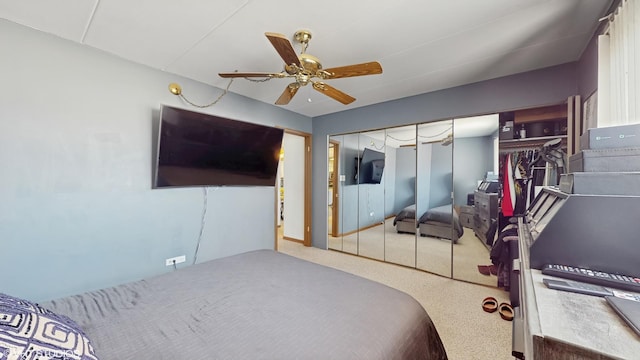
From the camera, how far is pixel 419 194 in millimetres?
3555

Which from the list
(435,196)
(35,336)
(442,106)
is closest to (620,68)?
(442,106)

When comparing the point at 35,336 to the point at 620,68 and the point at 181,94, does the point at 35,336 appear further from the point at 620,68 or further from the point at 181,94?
the point at 620,68

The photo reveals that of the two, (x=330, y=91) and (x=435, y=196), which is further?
(x=435, y=196)

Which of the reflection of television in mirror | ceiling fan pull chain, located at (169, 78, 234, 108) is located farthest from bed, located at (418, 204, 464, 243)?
ceiling fan pull chain, located at (169, 78, 234, 108)

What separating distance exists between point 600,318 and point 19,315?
5.43 ft

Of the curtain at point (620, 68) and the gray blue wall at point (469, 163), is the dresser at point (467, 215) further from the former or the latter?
the curtain at point (620, 68)

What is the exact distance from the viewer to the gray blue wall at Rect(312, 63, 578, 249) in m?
2.59

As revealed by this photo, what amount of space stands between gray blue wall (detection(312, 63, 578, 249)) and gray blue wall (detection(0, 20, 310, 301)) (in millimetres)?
2179

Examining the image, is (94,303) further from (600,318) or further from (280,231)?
(280,231)

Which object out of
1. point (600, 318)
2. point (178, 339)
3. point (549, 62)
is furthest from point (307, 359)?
point (549, 62)

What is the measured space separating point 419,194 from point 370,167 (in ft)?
3.18

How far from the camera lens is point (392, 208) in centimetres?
387

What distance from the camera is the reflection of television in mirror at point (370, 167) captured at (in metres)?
4.06

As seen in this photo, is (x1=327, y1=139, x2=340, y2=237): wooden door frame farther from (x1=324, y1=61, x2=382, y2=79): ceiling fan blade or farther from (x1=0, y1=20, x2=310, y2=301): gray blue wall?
(x1=324, y1=61, x2=382, y2=79): ceiling fan blade
